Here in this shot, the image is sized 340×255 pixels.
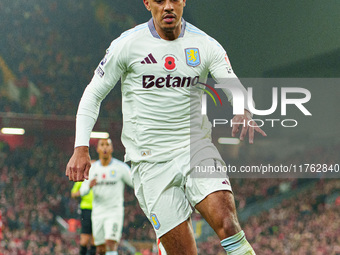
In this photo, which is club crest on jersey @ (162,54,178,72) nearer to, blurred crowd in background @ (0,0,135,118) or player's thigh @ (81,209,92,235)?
player's thigh @ (81,209,92,235)

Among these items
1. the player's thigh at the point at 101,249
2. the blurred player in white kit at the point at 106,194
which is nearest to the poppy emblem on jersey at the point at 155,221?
the blurred player in white kit at the point at 106,194

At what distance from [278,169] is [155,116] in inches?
814

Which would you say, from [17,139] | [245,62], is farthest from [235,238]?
[17,139]

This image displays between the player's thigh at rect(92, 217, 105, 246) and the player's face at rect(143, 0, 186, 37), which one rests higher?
the player's face at rect(143, 0, 186, 37)

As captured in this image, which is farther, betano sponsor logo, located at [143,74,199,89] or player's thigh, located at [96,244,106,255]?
player's thigh, located at [96,244,106,255]

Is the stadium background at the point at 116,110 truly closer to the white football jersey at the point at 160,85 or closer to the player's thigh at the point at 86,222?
the player's thigh at the point at 86,222

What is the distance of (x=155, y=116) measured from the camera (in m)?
3.57

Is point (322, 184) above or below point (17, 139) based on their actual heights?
below

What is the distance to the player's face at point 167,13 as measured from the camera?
3475 mm

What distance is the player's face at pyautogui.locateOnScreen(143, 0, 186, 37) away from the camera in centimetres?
347

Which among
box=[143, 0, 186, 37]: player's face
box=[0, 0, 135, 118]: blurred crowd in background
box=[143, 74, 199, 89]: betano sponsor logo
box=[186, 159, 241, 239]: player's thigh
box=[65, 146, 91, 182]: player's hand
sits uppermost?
box=[0, 0, 135, 118]: blurred crowd in background

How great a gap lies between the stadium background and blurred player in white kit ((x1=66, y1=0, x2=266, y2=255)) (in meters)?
8.76

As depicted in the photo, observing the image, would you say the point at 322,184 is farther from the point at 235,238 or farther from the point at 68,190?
the point at 235,238

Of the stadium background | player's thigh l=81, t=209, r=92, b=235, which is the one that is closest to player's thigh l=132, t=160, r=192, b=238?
player's thigh l=81, t=209, r=92, b=235
